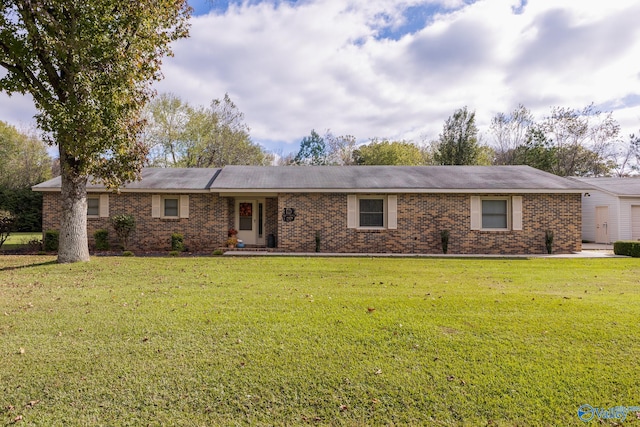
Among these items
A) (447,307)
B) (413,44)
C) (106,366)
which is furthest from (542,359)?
(413,44)

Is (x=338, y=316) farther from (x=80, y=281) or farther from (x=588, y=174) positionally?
(x=588, y=174)

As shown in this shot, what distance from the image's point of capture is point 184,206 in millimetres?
14359

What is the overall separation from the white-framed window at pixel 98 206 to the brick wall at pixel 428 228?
24.1ft

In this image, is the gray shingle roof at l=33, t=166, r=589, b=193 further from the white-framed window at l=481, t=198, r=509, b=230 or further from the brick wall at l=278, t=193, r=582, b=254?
A: the white-framed window at l=481, t=198, r=509, b=230

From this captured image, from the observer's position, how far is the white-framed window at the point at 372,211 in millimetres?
13664

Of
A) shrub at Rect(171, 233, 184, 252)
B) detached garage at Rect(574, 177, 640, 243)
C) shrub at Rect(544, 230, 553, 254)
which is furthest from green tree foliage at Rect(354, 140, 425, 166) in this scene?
shrub at Rect(171, 233, 184, 252)

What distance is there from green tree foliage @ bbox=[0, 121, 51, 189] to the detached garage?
138ft

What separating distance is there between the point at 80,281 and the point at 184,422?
633 cm

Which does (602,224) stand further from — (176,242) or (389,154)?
(176,242)

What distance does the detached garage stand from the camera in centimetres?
1692

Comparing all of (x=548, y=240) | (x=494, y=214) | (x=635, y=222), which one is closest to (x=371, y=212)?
(x=494, y=214)

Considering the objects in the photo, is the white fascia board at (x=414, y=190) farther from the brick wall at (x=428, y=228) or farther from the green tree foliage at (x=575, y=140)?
the green tree foliage at (x=575, y=140)

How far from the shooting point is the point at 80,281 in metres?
7.39

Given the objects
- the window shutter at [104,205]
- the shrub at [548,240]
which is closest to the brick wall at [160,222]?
the window shutter at [104,205]
